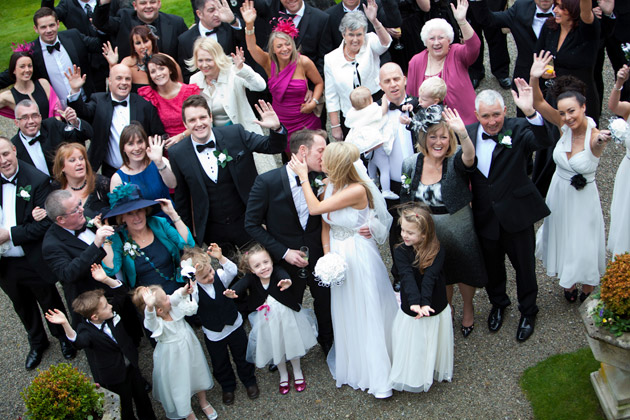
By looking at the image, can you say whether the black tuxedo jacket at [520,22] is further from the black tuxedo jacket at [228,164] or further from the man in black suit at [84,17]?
the man in black suit at [84,17]

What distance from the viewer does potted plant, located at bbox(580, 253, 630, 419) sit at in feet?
15.1

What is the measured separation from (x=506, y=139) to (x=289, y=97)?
316 cm

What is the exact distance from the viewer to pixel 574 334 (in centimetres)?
602

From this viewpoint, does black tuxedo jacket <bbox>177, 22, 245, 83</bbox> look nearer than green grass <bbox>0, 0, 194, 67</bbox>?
Yes

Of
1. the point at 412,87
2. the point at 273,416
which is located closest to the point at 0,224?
the point at 273,416

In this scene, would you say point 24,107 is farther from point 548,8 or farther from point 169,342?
point 548,8

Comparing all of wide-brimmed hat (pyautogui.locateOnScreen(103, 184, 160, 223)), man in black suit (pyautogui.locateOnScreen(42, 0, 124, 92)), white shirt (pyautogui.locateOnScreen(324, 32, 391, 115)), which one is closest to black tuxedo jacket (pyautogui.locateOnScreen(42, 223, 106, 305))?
wide-brimmed hat (pyautogui.locateOnScreen(103, 184, 160, 223))

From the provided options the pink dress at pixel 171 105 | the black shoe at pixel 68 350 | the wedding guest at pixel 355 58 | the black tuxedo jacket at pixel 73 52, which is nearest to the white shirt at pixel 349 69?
the wedding guest at pixel 355 58

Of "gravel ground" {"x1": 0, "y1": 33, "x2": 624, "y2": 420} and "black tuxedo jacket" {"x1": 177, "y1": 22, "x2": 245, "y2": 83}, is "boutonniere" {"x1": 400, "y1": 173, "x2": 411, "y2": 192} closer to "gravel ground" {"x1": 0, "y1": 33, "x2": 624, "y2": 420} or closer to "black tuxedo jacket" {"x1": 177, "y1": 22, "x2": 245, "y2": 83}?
"gravel ground" {"x1": 0, "y1": 33, "x2": 624, "y2": 420}

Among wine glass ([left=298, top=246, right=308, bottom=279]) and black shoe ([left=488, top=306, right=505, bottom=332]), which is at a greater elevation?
wine glass ([left=298, top=246, right=308, bottom=279])

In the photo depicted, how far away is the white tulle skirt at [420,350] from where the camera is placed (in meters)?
5.48

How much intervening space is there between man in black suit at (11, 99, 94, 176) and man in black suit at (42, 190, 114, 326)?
152 centimetres

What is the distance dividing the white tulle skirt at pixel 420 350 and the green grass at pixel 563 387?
724 mm

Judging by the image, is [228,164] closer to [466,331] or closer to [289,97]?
[289,97]
